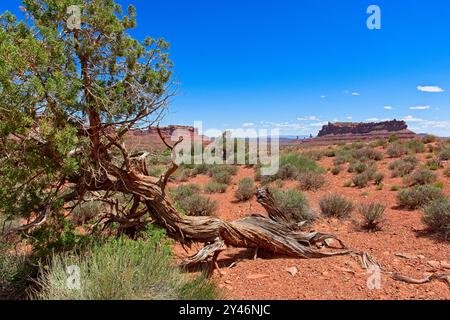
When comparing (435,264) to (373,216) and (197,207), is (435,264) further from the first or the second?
(197,207)

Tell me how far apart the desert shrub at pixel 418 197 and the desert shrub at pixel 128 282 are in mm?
7286

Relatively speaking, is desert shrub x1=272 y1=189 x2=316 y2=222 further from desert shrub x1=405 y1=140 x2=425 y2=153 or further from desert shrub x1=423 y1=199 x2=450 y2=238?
desert shrub x1=405 y1=140 x2=425 y2=153

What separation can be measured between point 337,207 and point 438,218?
224 cm

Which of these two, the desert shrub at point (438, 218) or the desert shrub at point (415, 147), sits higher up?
the desert shrub at point (415, 147)

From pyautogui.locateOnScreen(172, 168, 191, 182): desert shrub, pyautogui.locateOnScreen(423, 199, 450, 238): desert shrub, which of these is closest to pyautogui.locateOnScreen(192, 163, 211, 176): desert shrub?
pyautogui.locateOnScreen(172, 168, 191, 182): desert shrub

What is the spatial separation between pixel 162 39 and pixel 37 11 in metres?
1.46

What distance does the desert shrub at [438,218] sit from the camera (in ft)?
21.6

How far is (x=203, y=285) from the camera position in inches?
140

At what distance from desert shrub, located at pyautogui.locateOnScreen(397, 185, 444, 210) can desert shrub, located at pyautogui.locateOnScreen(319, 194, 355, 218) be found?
5.47 feet

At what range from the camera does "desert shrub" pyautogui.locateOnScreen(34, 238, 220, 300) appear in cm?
300

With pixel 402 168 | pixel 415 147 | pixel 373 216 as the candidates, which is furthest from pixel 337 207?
pixel 415 147

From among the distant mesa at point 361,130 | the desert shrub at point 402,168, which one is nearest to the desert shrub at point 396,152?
the desert shrub at point 402,168

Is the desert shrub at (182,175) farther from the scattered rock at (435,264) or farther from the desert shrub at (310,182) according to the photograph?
the scattered rock at (435,264)

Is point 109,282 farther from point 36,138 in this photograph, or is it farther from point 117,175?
point 117,175
